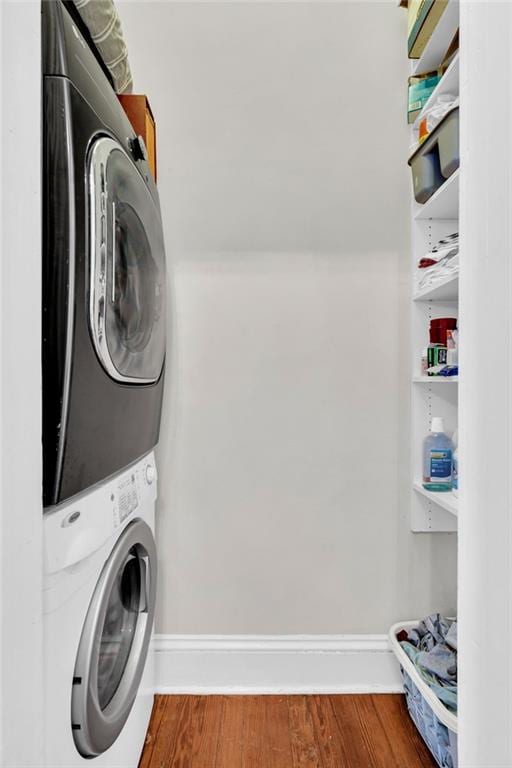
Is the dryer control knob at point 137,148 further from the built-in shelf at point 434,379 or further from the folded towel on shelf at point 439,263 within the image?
the built-in shelf at point 434,379

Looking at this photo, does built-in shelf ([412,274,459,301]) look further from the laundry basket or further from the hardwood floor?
the hardwood floor

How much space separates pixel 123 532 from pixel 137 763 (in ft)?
2.22

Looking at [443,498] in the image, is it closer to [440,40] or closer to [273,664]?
[273,664]

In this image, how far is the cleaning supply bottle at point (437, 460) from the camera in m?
1.52

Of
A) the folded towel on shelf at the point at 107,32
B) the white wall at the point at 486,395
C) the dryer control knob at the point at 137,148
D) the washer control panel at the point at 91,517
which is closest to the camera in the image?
the white wall at the point at 486,395

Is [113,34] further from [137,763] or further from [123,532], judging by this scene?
[137,763]

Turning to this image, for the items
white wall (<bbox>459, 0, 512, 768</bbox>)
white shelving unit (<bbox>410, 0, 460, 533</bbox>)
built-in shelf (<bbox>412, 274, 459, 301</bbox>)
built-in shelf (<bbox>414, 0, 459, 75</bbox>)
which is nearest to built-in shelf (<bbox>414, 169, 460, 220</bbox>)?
white shelving unit (<bbox>410, 0, 460, 533</bbox>)

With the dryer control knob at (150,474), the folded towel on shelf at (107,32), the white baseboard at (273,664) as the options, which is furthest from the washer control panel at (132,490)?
the folded towel on shelf at (107,32)

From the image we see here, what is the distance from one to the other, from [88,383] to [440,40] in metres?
1.43

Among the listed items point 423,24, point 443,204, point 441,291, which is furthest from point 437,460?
point 423,24

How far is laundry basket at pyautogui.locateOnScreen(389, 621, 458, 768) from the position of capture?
1.22m

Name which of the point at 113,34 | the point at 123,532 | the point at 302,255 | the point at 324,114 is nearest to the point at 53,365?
the point at 123,532

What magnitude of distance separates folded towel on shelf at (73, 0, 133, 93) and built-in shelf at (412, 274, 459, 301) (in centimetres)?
96

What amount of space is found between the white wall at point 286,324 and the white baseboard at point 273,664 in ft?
0.17
